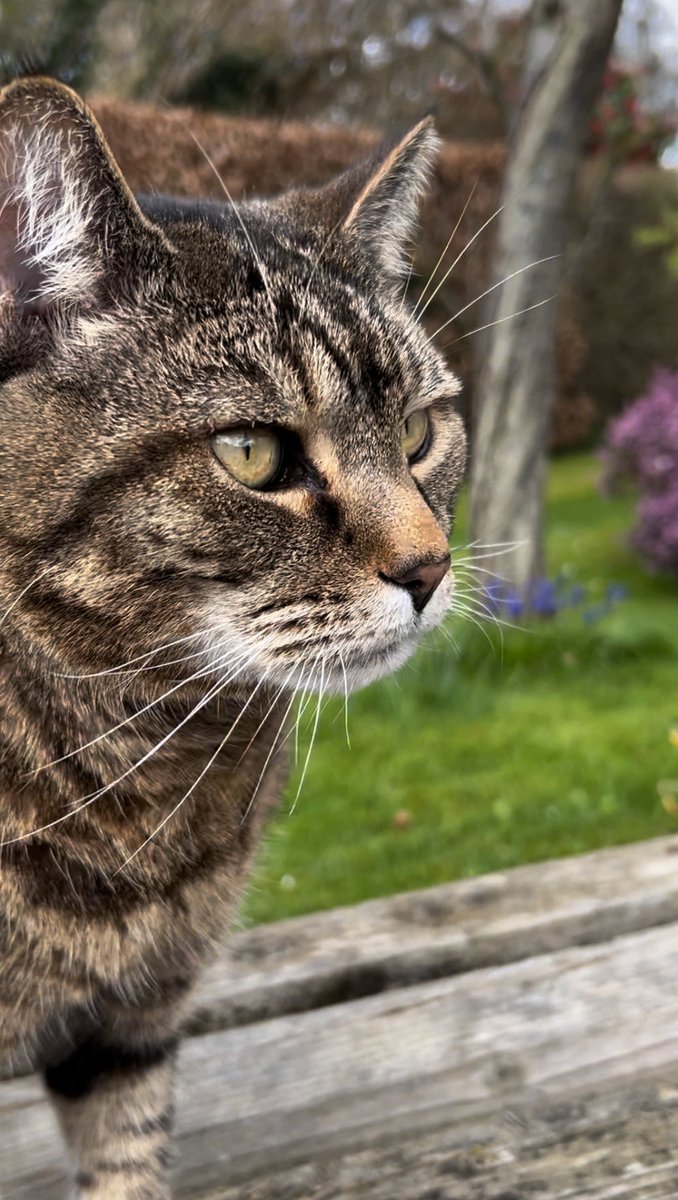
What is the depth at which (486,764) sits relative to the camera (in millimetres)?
3281

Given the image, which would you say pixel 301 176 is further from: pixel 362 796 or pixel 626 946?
pixel 626 946

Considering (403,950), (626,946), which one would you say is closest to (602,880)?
(626,946)

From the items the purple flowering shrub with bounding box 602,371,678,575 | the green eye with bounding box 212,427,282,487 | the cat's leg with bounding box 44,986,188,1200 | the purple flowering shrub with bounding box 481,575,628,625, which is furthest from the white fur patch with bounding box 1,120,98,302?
the purple flowering shrub with bounding box 602,371,678,575

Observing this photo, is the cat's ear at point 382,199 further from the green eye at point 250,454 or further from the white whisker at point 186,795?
the white whisker at point 186,795

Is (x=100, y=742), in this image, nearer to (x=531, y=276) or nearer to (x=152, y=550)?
(x=152, y=550)

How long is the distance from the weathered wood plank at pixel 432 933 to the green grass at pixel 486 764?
599 mm

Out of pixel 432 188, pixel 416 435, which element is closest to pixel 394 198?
pixel 416 435

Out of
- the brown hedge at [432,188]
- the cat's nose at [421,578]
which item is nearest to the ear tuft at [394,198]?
the brown hedge at [432,188]

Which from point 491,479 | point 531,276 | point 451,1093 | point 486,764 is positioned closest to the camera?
point 451,1093

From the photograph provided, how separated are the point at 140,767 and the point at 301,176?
387 cm

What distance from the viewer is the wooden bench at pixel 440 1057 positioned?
42.3 inches

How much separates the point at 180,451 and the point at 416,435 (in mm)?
367

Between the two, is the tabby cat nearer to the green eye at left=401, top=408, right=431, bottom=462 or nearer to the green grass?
the green eye at left=401, top=408, right=431, bottom=462

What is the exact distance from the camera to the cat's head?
100 centimetres
